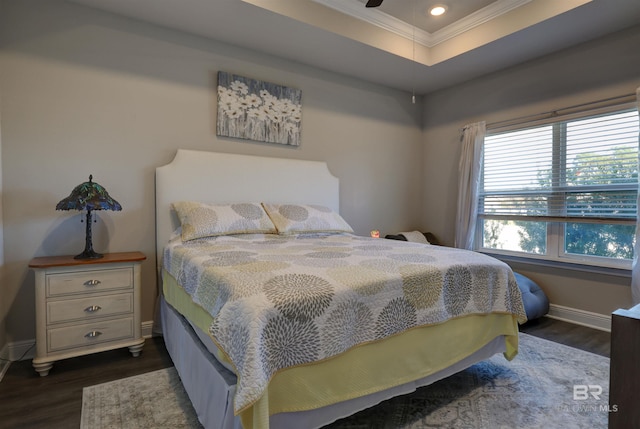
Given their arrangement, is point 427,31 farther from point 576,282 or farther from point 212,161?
point 576,282

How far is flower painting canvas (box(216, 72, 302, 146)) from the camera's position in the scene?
2992 millimetres

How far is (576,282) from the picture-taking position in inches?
120

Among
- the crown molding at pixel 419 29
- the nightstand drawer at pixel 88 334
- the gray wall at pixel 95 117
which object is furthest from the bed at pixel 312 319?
the crown molding at pixel 419 29

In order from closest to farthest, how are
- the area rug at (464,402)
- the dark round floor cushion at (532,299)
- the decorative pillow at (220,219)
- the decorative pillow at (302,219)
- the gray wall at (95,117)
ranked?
1. the area rug at (464,402)
2. the gray wall at (95,117)
3. the decorative pillow at (220,219)
4. the decorative pillow at (302,219)
5. the dark round floor cushion at (532,299)

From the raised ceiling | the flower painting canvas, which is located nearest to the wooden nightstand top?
the flower painting canvas

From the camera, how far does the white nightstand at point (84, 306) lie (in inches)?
78.2

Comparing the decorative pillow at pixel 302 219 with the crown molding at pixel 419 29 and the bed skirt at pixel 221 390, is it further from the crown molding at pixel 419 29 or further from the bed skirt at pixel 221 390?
the crown molding at pixel 419 29

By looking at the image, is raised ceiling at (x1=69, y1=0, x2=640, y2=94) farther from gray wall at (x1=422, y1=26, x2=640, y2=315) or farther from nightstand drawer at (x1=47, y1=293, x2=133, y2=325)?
nightstand drawer at (x1=47, y1=293, x2=133, y2=325)

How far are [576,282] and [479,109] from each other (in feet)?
6.78

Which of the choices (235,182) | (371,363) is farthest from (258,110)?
(371,363)

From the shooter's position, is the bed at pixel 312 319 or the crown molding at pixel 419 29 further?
the crown molding at pixel 419 29

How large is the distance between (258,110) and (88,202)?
166cm

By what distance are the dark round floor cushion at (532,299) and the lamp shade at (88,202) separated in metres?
3.37

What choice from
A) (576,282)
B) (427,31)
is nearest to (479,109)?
(427,31)
